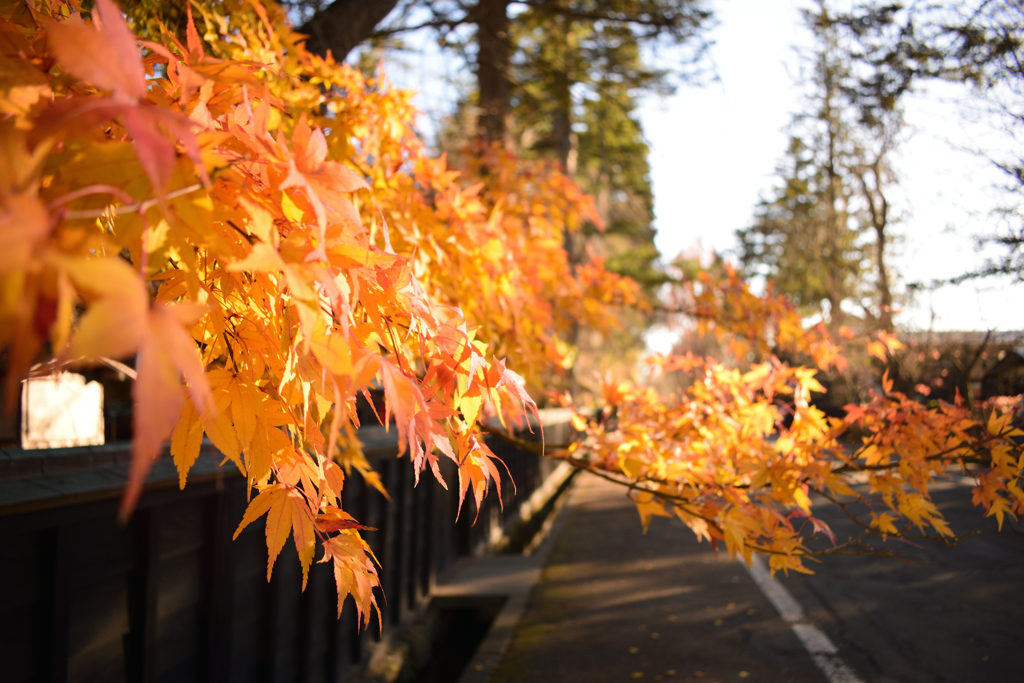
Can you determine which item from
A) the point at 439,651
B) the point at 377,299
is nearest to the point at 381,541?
the point at 439,651

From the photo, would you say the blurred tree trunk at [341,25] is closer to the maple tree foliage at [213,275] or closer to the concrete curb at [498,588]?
the maple tree foliage at [213,275]

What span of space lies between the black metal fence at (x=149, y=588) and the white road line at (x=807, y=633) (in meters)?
2.47

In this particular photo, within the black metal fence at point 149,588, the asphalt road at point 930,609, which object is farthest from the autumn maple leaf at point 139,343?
the asphalt road at point 930,609

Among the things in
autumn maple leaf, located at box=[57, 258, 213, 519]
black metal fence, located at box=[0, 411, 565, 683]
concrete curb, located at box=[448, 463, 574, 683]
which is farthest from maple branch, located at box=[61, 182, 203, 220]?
concrete curb, located at box=[448, 463, 574, 683]

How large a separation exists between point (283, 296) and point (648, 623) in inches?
184

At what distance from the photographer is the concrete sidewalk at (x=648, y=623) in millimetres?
3871

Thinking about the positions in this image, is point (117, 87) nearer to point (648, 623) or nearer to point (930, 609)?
point (648, 623)

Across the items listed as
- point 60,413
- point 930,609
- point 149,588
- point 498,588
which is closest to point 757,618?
point 930,609

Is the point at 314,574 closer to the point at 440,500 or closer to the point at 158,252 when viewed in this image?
the point at 440,500

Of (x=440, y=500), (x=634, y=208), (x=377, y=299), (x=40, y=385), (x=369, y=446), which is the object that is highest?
(x=634, y=208)

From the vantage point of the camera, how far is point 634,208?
69.9 ft

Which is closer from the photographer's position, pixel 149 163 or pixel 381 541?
pixel 149 163

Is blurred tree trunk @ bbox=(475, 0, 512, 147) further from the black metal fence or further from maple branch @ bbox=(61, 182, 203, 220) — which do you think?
maple branch @ bbox=(61, 182, 203, 220)

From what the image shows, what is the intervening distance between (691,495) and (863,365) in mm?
13338
